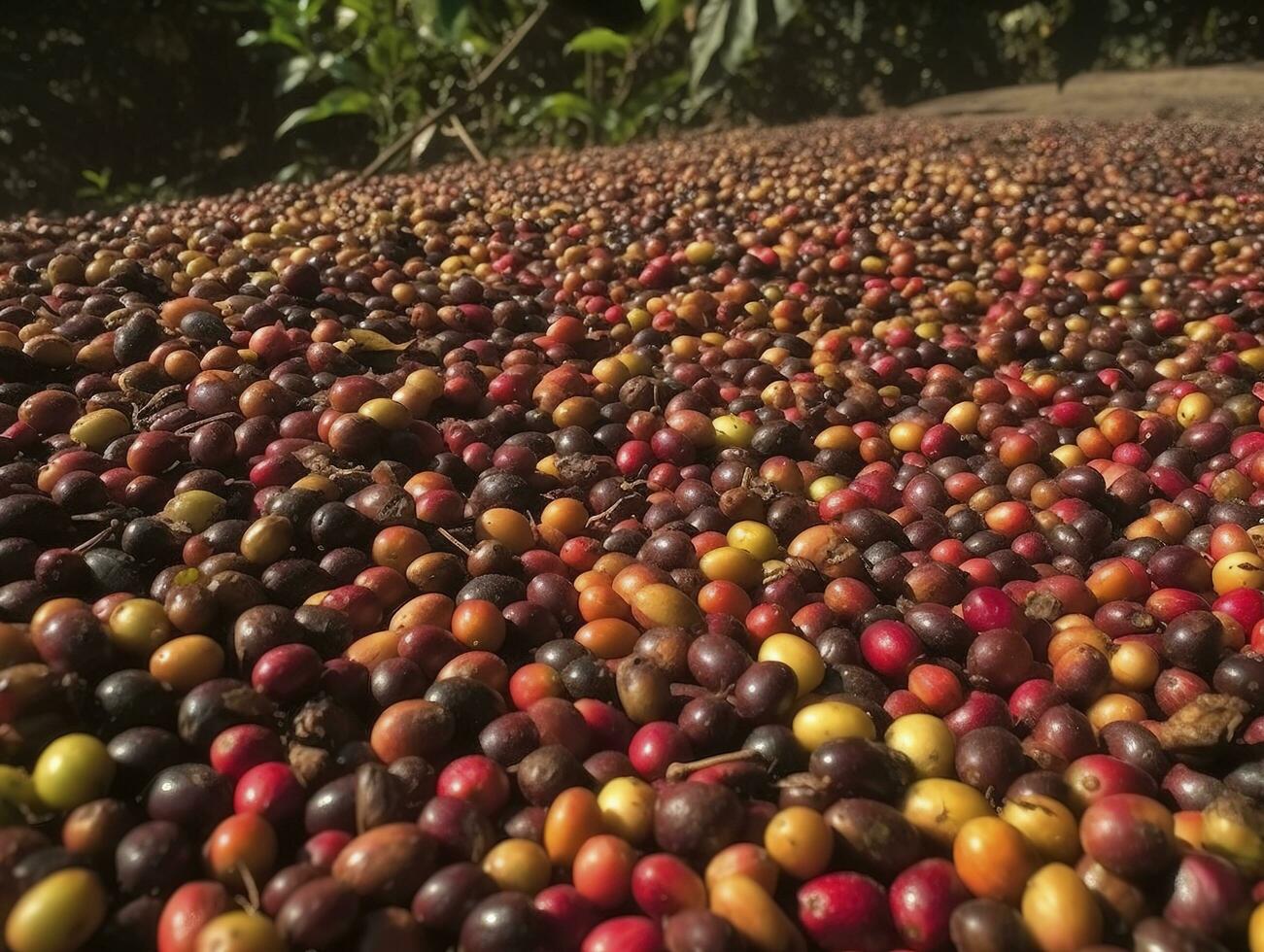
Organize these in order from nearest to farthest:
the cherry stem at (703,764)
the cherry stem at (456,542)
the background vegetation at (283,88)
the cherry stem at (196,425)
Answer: the cherry stem at (703,764) → the cherry stem at (456,542) → the cherry stem at (196,425) → the background vegetation at (283,88)

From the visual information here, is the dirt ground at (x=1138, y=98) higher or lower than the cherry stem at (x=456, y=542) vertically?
lower

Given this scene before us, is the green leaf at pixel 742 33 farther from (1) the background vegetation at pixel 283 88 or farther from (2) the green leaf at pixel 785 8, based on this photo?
(1) the background vegetation at pixel 283 88

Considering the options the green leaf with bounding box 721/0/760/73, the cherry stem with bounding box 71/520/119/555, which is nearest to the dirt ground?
the green leaf with bounding box 721/0/760/73

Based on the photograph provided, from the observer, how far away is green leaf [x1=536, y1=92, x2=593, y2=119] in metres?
10.8

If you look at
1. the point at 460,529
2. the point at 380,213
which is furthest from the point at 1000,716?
the point at 380,213

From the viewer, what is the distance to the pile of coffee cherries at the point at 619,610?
1.87 metres

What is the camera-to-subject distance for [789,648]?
251 centimetres

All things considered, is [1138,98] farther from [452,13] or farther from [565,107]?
[452,13]

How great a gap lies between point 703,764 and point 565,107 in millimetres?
10211

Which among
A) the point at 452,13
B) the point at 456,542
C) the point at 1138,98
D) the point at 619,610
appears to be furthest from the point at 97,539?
the point at 1138,98

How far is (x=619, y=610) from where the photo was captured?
9.06ft

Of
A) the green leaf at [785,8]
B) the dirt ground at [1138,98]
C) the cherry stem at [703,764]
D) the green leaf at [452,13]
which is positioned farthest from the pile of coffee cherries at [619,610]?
the dirt ground at [1138,98]

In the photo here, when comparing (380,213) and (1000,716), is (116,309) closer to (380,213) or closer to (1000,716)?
(380,213)

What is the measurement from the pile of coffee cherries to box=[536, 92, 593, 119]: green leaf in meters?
6.11
